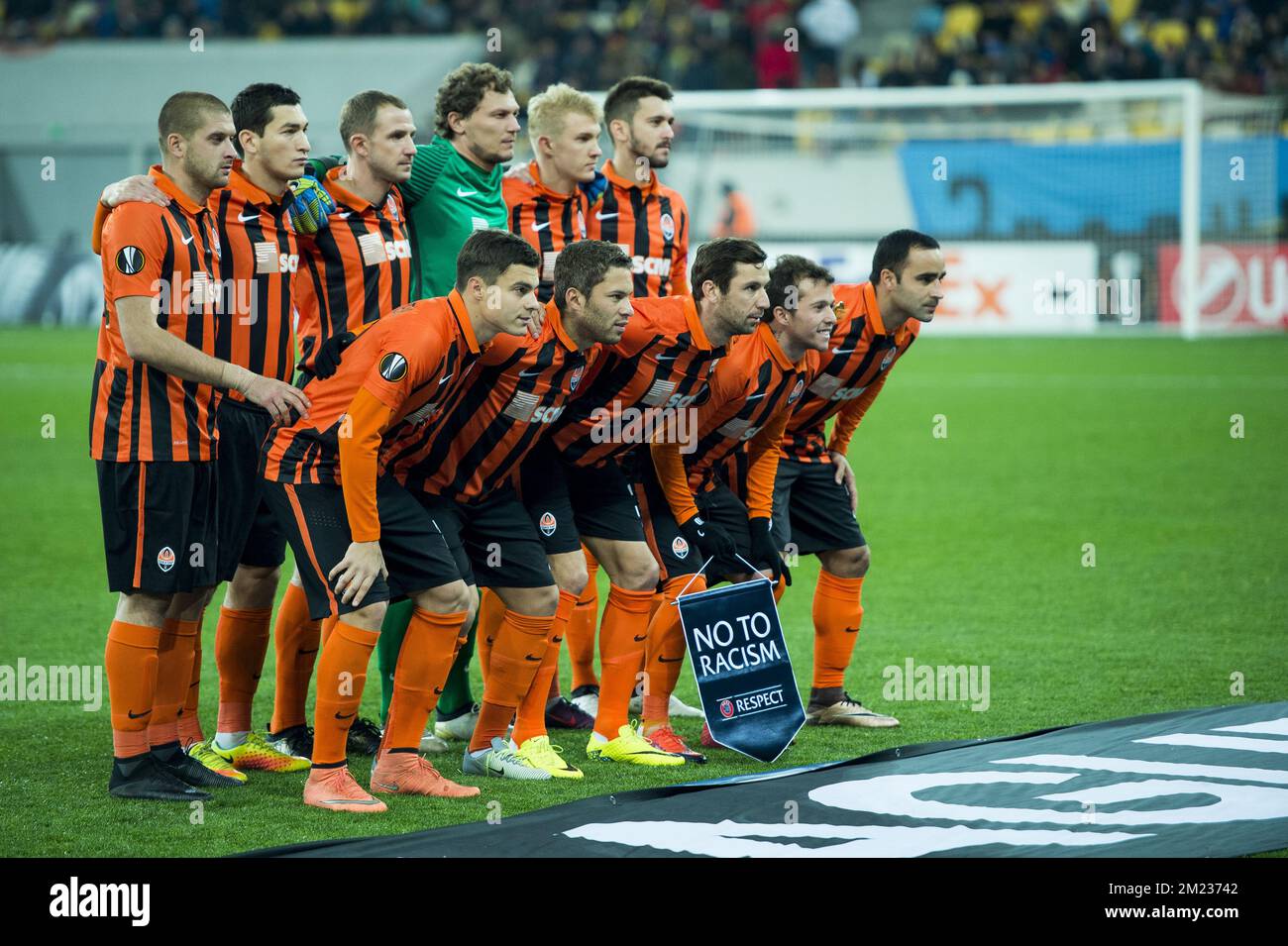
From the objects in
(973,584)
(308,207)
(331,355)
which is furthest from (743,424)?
(973,584)

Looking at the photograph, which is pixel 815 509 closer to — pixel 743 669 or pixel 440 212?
pixel 743 669

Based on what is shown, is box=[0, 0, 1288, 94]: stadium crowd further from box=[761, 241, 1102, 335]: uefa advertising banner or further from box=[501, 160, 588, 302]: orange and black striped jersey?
box=[501, 160, 588, 302]: orange and black striped jersey

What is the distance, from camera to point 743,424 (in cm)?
567

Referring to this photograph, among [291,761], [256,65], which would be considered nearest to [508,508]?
[291,761]

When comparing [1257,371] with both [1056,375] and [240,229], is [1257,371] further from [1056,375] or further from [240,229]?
[240,229]

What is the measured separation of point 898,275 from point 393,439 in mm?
2102

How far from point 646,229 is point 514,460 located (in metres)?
1.84

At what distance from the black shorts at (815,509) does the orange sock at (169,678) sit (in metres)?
2.24

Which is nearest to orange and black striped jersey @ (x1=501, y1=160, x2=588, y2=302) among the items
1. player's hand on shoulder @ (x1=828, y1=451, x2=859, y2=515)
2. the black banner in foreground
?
player's hand on shoulder @ (x1=828, y1=451, x2=859, y2=515)

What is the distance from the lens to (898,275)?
5.93 m

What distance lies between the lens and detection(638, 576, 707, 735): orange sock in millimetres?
5645

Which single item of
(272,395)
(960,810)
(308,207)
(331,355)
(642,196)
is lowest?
(960,810)

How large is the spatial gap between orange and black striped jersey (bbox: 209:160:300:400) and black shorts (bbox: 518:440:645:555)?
87 centimetres

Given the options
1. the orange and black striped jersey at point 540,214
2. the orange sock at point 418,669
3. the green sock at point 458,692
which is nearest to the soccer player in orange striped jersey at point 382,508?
the orange sock at point 418,669
